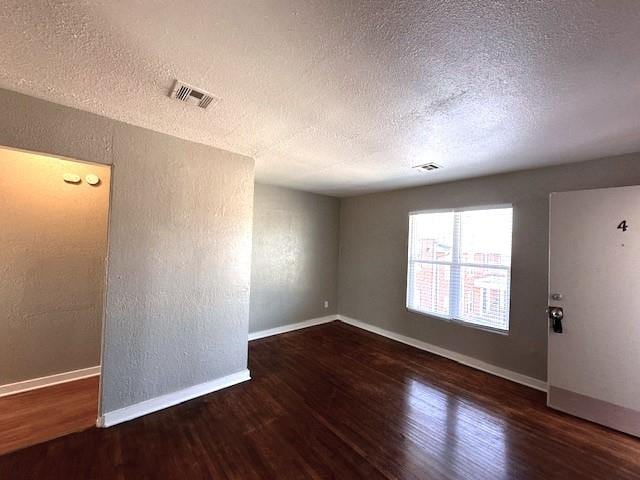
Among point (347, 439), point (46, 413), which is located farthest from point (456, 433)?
point (46, 413)

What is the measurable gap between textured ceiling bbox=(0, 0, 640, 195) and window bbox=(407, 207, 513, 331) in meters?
1.28

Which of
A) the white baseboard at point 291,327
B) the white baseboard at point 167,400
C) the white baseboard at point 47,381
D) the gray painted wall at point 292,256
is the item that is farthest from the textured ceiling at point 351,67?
the white baseboard at point 291,327

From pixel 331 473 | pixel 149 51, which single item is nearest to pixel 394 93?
pixel 149 51

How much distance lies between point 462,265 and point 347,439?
2.72 m

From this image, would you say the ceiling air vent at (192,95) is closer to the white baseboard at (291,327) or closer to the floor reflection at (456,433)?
the floor reflection at (456,433)

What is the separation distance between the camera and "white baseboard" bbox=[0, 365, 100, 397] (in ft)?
8.49

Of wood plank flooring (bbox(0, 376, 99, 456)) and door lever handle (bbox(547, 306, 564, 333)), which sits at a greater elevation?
door lever handle (bbox(547, 306, 564, 333))

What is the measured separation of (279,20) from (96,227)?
3.28 metres

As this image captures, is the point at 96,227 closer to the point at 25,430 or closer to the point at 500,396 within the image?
the point at 25,430

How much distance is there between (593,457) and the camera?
199 cm

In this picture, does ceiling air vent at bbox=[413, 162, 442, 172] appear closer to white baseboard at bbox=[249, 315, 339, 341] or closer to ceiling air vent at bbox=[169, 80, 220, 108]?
ceiling air vent at bbox=[169, 80, 220, 108]

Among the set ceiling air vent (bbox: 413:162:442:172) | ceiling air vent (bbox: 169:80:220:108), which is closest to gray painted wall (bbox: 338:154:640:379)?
ceiling air vent (bbox: 413:162:442:172)

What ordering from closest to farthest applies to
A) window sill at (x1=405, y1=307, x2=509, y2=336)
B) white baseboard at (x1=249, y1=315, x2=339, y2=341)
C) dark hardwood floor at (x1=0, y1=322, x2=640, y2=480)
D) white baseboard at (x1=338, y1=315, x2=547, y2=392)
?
dark hardwood floor at (x1=0, y1=322, x2=640, y2=480) → white baseboard at (x1=338, y1=315, x2=547, y2=392) → window sill at (x1=405, y1=307, x2=509, y2=336) → white baseboard at (x1=249, y1=315, x2=339, y2=341)

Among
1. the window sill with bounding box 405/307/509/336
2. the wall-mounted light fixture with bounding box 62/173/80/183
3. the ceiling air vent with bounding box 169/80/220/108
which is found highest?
the ceiling air vent with bounding box 169/80/220/108
